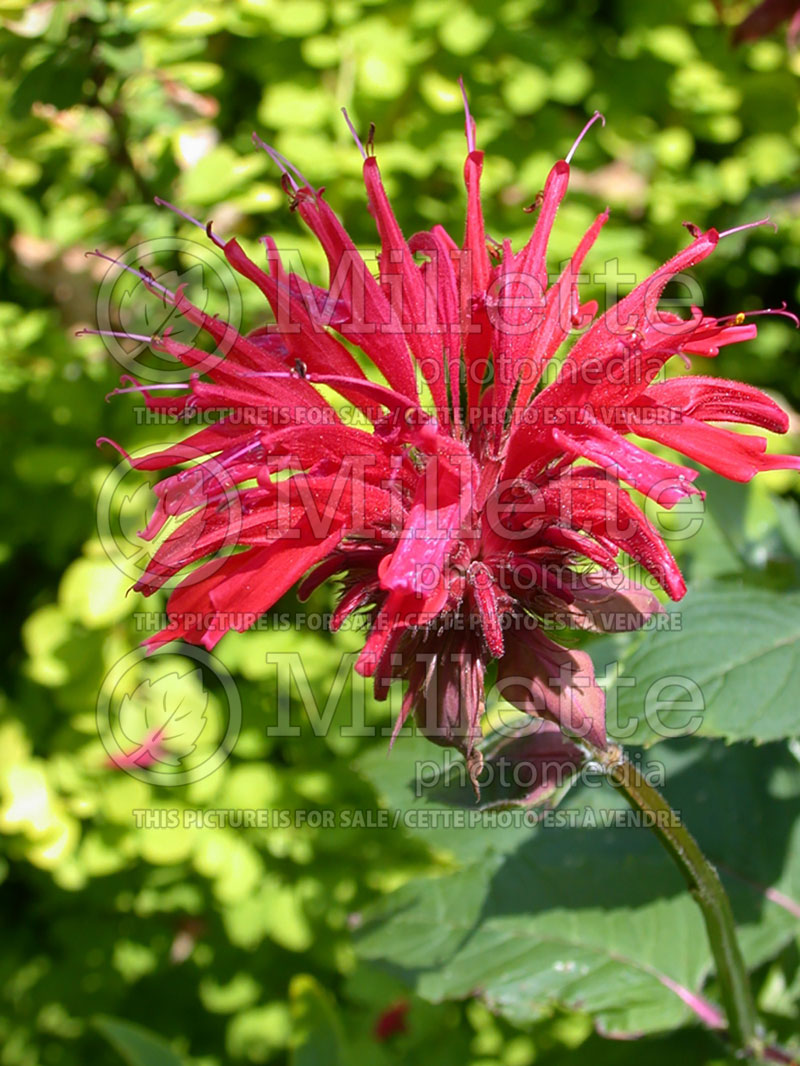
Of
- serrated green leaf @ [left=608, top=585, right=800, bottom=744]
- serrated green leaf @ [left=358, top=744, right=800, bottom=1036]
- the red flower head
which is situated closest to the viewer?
the red flower head

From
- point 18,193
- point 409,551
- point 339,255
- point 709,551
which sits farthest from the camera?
point 18,193

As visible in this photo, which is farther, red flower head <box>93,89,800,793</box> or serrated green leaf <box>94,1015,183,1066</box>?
serrated green leaf <box>94,1015,183,1066</box>

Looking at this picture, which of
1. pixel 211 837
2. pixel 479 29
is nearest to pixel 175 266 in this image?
pixel 479 29

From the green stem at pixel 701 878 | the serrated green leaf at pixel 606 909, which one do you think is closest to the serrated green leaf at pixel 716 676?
the green stem at pixel 701 878

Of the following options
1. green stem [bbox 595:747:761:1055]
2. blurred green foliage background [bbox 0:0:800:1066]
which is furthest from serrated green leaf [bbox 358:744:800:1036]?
blurred green foliage background [bbox 0:0:800:1066]

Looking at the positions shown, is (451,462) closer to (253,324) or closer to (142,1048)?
(253,324)

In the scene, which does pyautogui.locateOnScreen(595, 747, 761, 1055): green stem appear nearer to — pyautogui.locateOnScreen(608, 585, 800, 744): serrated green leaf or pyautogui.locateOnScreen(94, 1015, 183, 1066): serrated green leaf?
pyautogui.locateOnScreen(608, 585, 800, 744): serrated green leaf

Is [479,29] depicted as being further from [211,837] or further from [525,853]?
[211,837]
